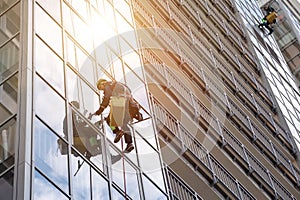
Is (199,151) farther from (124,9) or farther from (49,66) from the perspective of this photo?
(49,66)

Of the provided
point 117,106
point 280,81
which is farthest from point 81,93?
point 280,81

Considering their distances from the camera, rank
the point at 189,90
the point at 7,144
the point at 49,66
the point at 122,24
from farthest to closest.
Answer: the point at 189,90 → the point at 122,24 → the point at 49,66 → the point at 7,144

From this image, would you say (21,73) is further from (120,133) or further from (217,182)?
(217,182)

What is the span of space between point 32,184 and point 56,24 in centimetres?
546

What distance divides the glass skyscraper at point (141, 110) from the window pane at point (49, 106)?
0.10ft

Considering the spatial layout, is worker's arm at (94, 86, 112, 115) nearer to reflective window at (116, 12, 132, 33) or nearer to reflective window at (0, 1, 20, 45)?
reflective window at (0, 1, 20, 45)

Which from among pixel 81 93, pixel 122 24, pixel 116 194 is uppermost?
pixel 122 24

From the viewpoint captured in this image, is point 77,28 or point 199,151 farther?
point 199,151

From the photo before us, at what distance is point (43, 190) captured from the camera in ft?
36.2

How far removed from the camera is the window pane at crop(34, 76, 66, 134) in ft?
40.7

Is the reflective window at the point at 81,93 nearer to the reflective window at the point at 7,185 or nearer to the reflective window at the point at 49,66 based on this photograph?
the reflective window at the point at 49,66

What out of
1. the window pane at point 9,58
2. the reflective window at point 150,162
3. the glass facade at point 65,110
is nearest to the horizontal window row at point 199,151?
the glass facade at point 65,110

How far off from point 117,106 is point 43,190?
156 inches

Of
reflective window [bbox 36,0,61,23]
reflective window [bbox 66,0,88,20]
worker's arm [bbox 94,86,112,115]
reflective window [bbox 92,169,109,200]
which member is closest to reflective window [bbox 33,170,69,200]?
reflective window [bbox 92,169,109,200]
